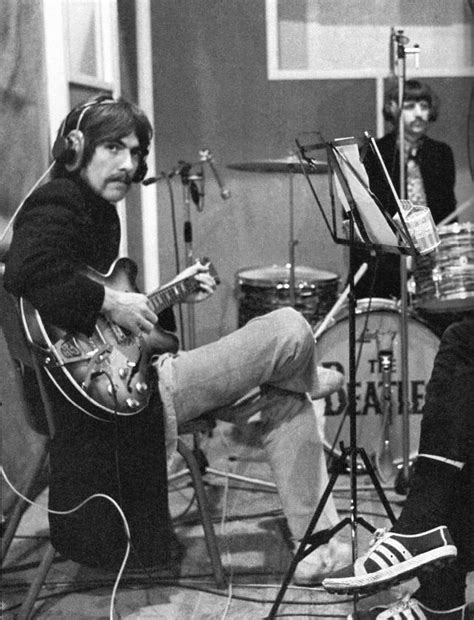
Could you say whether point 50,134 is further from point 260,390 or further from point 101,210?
point 260,390

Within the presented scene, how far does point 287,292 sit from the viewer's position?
12.5 feet

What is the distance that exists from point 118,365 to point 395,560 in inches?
30.7

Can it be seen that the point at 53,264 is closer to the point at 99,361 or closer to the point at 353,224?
the point at 99,361

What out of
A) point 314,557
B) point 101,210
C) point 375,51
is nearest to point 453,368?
point 314,557

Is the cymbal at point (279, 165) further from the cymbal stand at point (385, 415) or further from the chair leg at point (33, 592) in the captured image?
the chair leg at point (33, 592)

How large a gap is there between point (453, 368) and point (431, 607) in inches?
20.7

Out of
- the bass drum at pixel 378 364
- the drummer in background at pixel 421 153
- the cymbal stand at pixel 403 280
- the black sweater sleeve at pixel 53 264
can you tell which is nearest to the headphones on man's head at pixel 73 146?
the black sweater sleeve at pixel 53 264

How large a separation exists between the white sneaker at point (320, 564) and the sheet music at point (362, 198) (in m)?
0.85

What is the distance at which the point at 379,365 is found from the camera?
144 inches

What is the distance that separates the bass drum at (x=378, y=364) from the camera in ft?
11.9

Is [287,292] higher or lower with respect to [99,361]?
lower

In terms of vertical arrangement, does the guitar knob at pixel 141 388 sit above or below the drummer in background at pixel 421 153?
below

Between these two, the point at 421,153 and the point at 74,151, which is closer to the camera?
the point at 74,151

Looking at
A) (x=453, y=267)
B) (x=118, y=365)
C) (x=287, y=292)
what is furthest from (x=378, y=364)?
(x=118, y=365)
